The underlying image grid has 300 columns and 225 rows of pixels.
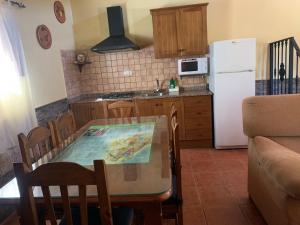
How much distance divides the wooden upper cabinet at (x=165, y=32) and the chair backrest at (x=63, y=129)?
1965 mm

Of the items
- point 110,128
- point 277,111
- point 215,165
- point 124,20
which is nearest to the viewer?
point 277,111

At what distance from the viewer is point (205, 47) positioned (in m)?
3.78

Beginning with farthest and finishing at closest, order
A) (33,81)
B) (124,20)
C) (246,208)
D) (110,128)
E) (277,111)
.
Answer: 1. (124,20)
2. (33,81)
3. (110,128)
4. (246,208)
5. (277,111)

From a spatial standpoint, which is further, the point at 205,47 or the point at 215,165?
the point at 205,47

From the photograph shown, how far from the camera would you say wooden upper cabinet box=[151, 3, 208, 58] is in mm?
3723

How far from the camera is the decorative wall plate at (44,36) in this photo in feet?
10.5

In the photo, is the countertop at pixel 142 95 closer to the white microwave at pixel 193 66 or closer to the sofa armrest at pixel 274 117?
the white microwave at pixel 193 66

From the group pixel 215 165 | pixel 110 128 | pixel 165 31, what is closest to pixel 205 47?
pixel 165 31

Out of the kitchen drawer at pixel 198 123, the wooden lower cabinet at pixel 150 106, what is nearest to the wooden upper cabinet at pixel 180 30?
the wooden lower cabinet at pixel 150 106

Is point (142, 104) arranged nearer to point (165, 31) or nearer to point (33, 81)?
point (165, 31)

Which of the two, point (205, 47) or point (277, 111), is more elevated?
point (205, 47)

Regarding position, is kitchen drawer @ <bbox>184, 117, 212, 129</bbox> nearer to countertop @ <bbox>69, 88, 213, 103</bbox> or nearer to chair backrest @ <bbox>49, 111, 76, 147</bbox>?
countertop @ <bbox>69, 88, 213, 103</bbox>

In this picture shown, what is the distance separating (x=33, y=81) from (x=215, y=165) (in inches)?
99.9

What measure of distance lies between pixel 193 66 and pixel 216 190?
2141 millimetres
